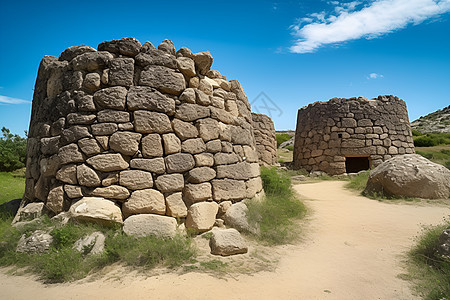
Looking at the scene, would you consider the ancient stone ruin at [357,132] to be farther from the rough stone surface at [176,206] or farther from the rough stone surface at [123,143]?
the rough stone surface at [123,143]

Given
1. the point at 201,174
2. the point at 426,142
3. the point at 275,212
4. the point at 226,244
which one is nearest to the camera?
the point at 226,244

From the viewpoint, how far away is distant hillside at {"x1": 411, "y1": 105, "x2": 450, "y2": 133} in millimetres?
31984

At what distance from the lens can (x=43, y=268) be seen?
3291 millimetres

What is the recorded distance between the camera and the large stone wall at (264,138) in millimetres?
12250

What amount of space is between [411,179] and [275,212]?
14.6ft

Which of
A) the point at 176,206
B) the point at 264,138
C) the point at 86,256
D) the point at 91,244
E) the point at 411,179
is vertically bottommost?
the point at 86,256

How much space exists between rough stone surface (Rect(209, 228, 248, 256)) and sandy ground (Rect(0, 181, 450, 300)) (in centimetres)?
53

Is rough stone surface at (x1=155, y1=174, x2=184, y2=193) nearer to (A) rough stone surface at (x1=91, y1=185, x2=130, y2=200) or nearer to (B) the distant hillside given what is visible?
(A) rough stone surface at (x1=91, y1=185, x2=130, y2=200)

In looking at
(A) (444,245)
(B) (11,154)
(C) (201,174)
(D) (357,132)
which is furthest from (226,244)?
(B) (11,154)

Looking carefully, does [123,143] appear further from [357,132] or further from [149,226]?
[357,132]

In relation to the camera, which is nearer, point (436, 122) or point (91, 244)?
point (91, 244)

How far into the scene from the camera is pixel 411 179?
747 centimetres

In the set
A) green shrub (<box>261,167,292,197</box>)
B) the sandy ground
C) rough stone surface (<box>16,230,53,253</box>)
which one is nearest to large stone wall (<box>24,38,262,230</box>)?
rough stone surface (<box>16,230,53,253</box>)

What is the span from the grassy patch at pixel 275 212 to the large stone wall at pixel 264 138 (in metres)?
5.00
